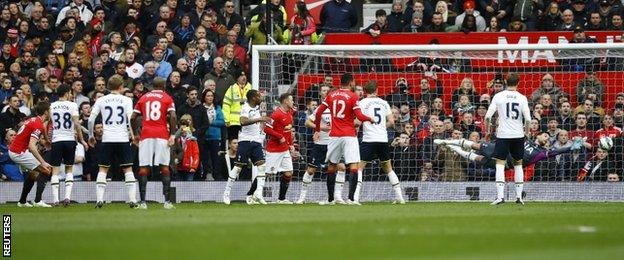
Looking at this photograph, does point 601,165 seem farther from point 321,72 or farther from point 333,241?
point 333,241

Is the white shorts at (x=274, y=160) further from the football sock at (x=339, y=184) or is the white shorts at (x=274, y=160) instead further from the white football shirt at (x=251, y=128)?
the football sock at (x=339, y=184)

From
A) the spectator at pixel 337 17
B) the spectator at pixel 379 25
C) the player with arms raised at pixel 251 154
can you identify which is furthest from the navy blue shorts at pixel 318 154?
the spectator at pixel 337 17

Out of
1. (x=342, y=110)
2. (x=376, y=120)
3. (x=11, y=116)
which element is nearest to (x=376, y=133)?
(x=376, y=120)

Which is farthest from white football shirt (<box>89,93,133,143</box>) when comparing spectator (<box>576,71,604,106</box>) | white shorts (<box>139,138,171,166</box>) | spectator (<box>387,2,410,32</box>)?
spectator (<box>576,71,604,106</box>)

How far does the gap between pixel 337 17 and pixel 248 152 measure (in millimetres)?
6388

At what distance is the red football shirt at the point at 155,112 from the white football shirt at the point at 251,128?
8.12 ft

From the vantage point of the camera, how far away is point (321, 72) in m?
28.0

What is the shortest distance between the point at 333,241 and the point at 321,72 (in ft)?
47.1

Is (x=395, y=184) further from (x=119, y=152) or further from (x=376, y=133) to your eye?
(x=119, y=152)

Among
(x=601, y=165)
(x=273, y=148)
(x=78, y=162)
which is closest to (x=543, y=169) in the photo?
(x=601, y=165)

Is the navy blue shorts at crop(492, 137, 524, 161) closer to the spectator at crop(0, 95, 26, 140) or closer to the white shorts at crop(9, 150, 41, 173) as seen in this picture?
the white shorts at crop(9, 150, 41, 173)

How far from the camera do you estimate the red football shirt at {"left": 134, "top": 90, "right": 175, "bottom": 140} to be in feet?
73.4

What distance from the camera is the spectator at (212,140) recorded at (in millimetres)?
27484

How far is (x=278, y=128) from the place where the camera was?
979 inches
